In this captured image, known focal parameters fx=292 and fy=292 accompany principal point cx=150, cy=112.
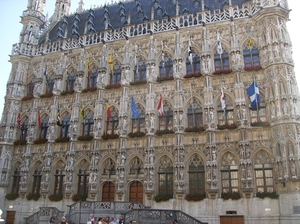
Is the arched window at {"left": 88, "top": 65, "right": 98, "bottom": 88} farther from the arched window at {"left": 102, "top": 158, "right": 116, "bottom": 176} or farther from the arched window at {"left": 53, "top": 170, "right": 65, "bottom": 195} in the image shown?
the arched window at {"left": 53, "top": 170, "right": 65, "bottom": 195}

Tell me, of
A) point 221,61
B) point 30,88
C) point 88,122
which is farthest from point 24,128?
point 221,61

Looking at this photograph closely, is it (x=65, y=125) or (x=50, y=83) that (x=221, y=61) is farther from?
(x=50, y=83)

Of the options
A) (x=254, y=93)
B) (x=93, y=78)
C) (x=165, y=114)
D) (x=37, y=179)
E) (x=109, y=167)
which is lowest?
(x=37, y=179)

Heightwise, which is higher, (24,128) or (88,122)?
(88,122)

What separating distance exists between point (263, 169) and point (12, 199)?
65.1 feet

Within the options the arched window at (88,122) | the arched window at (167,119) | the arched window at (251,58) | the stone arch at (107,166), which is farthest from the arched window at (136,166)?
the arched window at (251,58)

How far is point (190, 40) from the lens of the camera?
2341cm

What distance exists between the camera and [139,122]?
75.5ft

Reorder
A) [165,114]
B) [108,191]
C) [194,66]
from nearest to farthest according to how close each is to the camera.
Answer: [108,191] → [165,114] → [194,66]

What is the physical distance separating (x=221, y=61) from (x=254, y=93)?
13.6ft

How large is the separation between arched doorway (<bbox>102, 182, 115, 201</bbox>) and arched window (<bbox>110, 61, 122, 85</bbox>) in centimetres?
852

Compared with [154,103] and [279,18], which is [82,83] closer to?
[154,103]

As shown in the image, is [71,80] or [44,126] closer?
[44,126]

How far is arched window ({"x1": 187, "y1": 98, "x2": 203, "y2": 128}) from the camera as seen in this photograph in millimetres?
21458
